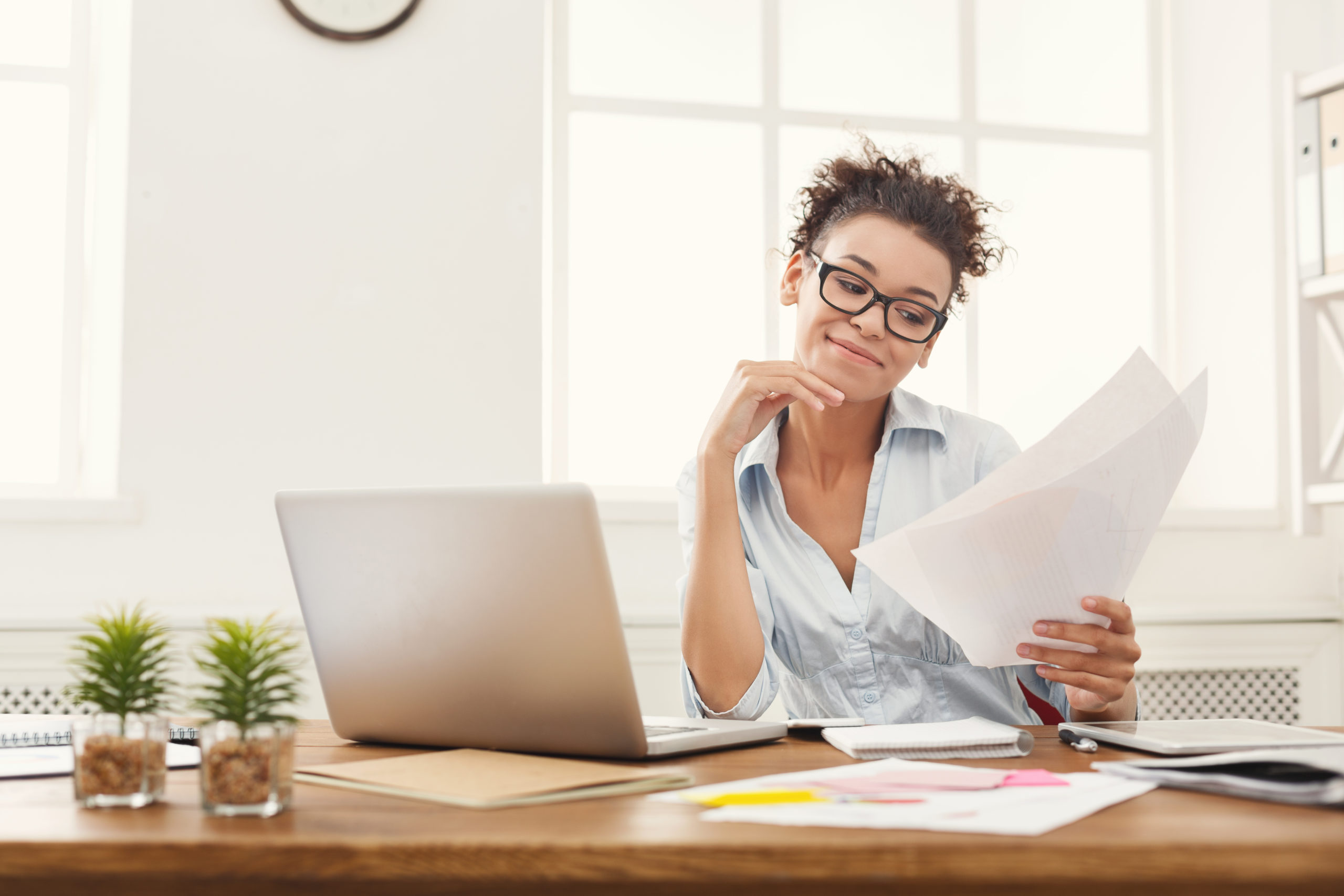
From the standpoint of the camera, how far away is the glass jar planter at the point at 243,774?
1.88 ft

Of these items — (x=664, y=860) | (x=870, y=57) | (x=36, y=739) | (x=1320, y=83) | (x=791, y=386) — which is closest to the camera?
(x=664, y=860)

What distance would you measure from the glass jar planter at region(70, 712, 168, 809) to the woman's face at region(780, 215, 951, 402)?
3.28 feet

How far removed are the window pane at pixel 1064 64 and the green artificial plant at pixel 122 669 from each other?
2485 mm

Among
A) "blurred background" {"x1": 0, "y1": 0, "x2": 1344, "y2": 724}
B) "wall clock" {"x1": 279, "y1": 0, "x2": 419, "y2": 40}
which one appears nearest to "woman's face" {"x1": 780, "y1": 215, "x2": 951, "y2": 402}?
"blurred background" {"x1": 0, "y1": 0, "x2": 1344, "y2": 724}

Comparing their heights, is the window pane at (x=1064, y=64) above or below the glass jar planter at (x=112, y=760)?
above

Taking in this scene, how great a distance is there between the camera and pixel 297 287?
6.84 feet

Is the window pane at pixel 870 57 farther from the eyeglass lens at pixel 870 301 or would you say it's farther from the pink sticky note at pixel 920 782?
the pink sticky note at pixel 920 782

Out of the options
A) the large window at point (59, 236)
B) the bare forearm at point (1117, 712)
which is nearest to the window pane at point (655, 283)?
the large window at point (59, 236)

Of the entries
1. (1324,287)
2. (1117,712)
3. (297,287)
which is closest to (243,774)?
(1117,712)

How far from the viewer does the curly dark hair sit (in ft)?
4.70

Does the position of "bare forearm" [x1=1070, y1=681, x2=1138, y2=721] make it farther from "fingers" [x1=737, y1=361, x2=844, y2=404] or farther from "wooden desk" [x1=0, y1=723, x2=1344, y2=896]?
"wooden desk" [x1=0, y1=723, x2=1344, y2=896]

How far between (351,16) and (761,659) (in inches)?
63.6

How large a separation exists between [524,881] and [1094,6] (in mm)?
2790

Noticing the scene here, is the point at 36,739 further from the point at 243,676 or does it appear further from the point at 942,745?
the point at 942,745
